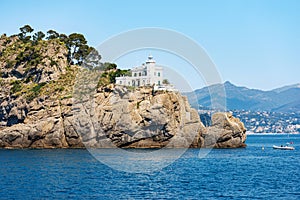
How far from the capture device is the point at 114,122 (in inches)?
4695

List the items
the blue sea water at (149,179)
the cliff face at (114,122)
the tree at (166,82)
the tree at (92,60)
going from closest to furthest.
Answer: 1. the blue sea water at (149,179)
2. the cliff face at (114,122)
3. the tree at (166,82)
4. the tree at (92,60)

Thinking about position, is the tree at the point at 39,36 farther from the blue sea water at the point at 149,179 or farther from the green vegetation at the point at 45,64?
the blue sea water at the point at 149,179

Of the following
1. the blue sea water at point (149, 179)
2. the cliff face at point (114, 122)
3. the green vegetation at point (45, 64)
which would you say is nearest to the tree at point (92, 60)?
the green vegetation at point (45, 64)

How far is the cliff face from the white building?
9332mm

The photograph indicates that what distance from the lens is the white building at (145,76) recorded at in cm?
13462

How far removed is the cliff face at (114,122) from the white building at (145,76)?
9.33 metres

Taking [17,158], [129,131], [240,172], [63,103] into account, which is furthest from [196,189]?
[63,103]

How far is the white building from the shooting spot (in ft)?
442

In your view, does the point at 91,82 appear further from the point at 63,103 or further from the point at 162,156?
the point at 162,156

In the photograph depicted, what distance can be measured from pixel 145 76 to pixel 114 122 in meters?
21.7

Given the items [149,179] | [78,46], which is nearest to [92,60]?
[78,46]

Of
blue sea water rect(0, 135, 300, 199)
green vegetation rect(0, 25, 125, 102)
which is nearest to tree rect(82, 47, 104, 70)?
green vegetation rect(0, 25, 125, 102)

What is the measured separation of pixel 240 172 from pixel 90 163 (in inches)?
1067

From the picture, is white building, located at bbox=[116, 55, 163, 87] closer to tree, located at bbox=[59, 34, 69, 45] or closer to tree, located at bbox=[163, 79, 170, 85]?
tree, located at bbox=[163, 79, 170, 85]
